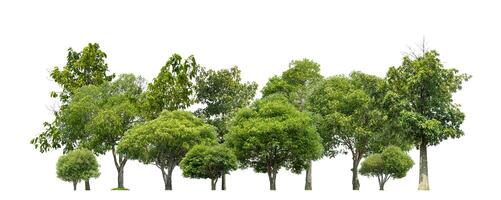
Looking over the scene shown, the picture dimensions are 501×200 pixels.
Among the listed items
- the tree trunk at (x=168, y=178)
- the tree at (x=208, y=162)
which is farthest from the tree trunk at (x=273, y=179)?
the tree trunk at (x=168, y=178)

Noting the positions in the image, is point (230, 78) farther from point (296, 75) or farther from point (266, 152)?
point (266, 152)

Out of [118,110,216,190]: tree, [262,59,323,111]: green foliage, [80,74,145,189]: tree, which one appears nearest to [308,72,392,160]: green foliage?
[262,59,323,111]: green foliage

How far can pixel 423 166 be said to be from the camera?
51.8m

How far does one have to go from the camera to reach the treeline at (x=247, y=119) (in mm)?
52062

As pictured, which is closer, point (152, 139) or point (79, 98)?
point (152, 139)

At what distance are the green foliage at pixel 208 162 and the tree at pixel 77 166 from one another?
9.43 meters

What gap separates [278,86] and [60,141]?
23640mm

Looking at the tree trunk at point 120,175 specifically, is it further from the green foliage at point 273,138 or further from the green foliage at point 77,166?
the green foliage at point 273,138

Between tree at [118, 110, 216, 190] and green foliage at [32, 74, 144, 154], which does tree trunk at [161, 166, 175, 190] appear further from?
green foliage at [32, 74, 144, 154]

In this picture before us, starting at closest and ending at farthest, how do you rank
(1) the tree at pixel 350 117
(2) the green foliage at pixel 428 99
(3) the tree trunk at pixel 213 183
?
(2) the green foliage at pixel 428 99 < (3) the tree trunk at pixel 213 183 < (1) the tree at pixel 350 117

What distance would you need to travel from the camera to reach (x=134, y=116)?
65.4 meters

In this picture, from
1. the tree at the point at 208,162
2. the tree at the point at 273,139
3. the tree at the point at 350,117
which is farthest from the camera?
the tree at the point at 350,117

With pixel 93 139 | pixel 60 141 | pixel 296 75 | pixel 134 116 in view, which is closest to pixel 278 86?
pixel 296 75

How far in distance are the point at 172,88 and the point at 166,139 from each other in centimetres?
949
